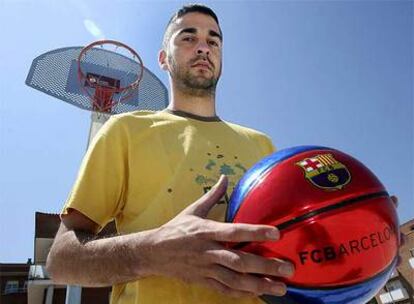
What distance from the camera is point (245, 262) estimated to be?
1399mm

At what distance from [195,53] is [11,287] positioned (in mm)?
29953

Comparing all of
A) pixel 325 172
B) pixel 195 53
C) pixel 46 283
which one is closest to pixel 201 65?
pixel 195 53

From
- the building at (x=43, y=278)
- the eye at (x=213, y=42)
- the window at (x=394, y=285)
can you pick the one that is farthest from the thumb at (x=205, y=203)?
the window at (x=394, y=285)

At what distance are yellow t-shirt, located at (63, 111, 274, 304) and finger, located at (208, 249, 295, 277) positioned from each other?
0.56 meters

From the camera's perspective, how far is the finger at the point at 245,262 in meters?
1.40

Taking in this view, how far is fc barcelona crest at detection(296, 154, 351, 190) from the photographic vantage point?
177 centimetres

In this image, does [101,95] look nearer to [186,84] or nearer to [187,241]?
[186,84]

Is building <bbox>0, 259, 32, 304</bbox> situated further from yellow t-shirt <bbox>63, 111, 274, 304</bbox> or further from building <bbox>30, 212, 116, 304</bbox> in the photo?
yellow t-shirt <bbox>63, 111, 274, 304</bbox>

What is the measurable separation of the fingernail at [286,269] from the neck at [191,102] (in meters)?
1.51

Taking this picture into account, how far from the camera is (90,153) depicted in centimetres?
227

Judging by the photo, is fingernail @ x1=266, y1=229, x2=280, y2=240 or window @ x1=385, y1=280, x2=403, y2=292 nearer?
fingernail @ x1=266, y1=229, x2=280, y2=240

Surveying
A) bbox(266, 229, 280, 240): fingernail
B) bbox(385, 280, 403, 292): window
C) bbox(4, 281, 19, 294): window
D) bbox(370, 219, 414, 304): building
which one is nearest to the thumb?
bbox(266, 229, 280, 240): fingernail

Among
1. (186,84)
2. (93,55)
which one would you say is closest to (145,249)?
(186,84)

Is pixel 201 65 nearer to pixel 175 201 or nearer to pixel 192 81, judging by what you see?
pixel 192 81
